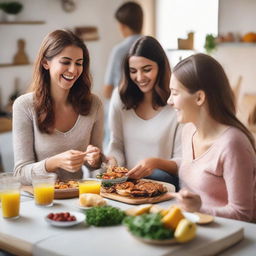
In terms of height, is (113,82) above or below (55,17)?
below

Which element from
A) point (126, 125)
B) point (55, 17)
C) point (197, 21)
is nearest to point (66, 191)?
point (126, 125)

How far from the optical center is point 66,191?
6.84 feet

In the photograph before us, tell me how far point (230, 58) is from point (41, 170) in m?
3.97

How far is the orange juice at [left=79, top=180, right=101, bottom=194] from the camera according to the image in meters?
2.03

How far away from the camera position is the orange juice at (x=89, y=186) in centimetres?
203

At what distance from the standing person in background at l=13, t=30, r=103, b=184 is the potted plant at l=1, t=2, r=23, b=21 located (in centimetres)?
278

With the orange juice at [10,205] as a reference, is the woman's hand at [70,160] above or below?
above

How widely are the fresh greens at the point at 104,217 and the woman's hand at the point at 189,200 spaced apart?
208 millimetres

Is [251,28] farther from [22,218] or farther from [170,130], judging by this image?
[22,218]

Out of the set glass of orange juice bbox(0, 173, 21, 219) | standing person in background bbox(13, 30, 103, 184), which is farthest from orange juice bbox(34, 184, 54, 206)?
standing person in background bbox(13, 30, 103, 184)

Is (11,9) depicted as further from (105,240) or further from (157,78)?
(105,240)

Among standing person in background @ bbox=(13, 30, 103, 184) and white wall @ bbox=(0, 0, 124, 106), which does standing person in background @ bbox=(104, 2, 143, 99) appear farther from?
standing person in background @ bbox=(13, 30, 103, 184)

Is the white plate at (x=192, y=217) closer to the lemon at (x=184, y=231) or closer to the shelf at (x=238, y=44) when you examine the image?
the lemon at (x=184, y=231)

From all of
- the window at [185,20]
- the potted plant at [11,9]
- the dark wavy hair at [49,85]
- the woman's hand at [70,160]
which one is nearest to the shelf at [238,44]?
the window at [185,20]
